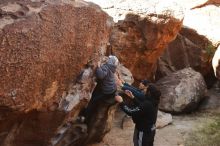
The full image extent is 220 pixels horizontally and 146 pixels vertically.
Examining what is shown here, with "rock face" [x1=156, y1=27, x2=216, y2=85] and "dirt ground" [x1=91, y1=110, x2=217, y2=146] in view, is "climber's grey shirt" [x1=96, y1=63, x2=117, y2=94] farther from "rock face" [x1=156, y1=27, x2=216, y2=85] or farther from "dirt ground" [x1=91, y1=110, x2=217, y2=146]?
"rock face" [x1=156, y1=27, x2=216, y2=85]

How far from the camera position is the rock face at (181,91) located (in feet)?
40.8

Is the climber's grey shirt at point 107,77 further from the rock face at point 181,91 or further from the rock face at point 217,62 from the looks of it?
the rock face at point 217,62

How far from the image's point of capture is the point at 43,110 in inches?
263

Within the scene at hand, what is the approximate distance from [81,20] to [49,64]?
43.8 inches

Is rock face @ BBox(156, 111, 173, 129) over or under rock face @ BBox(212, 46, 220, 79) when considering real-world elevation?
under

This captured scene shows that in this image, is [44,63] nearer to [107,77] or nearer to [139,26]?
[107,77]

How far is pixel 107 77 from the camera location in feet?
27.0

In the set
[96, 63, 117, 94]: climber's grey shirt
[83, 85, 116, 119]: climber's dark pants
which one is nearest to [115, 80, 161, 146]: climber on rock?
[96, 63, 117, 94]: climber's grey shirt

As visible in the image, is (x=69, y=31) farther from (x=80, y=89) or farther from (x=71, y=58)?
(x=80, y=89)

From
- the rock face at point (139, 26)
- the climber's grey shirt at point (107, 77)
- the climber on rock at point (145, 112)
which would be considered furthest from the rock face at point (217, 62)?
the climber's grey shirt at point (107, 77)

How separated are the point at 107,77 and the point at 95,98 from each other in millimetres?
652

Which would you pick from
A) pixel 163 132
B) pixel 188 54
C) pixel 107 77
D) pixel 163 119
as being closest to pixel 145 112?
pixel 107 77

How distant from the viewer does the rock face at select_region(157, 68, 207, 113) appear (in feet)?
40.8

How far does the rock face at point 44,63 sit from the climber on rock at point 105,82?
275mm
